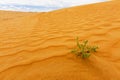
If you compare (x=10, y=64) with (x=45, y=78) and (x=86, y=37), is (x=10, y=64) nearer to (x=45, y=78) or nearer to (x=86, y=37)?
(x=45, y=78)

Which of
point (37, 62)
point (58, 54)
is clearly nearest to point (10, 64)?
point (37, 62)

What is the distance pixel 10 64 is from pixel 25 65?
0.26 meters

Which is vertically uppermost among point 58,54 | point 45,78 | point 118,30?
point 118,30

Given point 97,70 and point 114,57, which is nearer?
point 97,70

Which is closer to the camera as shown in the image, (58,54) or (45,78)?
(45,78)

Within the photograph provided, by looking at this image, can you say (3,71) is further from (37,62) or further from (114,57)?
(114,57)

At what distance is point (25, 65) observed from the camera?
8.52 ft

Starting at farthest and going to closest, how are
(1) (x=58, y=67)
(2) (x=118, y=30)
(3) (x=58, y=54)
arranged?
(2) (x=118, y=30) < (3) (x=58, y=54) < (1) (x=58, y=67)

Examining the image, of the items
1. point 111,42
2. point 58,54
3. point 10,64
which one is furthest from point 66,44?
point 10,64

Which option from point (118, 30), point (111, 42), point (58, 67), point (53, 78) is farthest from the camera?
point (118, 30)

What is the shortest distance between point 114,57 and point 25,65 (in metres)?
1.23

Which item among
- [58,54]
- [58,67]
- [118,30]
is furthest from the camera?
[118,30]

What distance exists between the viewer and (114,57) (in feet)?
Result: 8.60

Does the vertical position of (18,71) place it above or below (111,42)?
below
